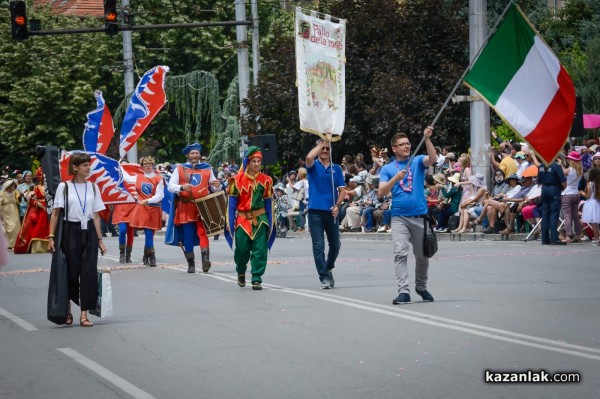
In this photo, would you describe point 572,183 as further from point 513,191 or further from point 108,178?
point 108,178

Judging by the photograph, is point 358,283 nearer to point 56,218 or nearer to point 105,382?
point 56,218

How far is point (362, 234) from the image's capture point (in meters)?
33.3

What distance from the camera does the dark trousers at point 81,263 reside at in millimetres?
13758

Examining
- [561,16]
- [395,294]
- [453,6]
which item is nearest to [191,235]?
[395,294]

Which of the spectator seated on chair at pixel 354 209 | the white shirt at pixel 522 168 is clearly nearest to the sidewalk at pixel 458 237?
the spectator seated on chair at pixel 354 209

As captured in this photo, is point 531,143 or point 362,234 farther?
point 362,234

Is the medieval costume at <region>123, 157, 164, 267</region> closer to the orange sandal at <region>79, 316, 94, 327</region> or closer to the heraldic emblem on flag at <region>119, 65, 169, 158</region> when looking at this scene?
the heraldic emblem on flag at <region>119, 65, 169, 158</region>

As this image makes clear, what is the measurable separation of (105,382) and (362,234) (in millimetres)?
23527

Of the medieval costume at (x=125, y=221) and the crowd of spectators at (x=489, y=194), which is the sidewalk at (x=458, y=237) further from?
the medieval costume at (x=125, y=221)

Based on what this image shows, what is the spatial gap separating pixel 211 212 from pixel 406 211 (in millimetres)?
6801

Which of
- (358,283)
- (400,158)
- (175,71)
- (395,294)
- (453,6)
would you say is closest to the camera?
(400,158)

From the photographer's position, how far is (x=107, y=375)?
33.8 ft

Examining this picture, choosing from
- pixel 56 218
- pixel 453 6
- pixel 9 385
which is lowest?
pixel 9 385

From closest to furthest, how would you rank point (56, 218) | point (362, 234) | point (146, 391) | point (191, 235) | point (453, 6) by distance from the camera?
1. point (146, 391)
2. point (56, 218)
3. point (191, 235)
4. point (362, 234)
5. point (453, 6)
